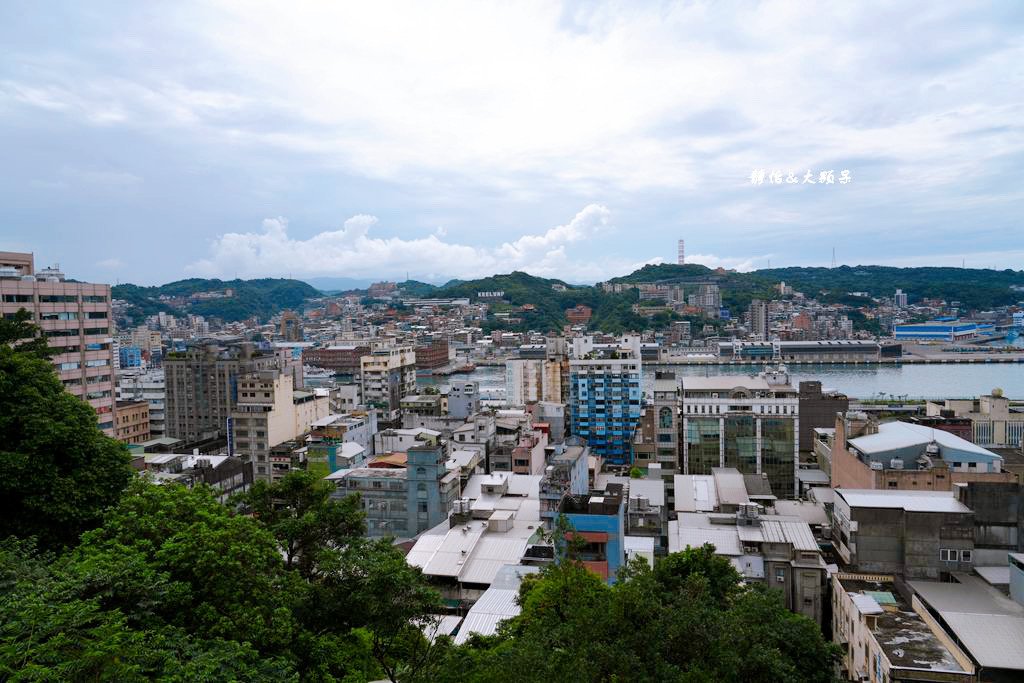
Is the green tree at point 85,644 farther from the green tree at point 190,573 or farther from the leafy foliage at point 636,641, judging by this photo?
the leafy foliage at point 636,641

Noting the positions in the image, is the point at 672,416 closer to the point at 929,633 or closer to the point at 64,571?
the point at 929,633

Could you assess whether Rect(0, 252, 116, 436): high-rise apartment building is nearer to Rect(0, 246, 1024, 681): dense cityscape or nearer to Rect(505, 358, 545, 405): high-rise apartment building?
Rect(0, 246, 1024, 681): dense cityscape

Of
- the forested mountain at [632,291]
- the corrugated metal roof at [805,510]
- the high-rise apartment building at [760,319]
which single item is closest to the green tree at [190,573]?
the corrugated metal roof at [805,510]

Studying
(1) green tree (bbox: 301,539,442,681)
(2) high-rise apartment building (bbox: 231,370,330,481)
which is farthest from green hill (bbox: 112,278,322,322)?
(1) green tree (bbox: 301,539,442,681)

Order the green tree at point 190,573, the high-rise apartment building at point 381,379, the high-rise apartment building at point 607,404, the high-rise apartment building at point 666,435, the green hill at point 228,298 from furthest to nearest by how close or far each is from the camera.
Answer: the green hill at point 228,298
the high-rise apartment building at point 381,379
the high-rise apartment building at point 607,404
the high-rise apartment building at point 666,435
the green tree at point 190,573

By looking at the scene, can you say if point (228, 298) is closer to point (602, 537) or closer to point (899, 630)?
point (602, 537)
